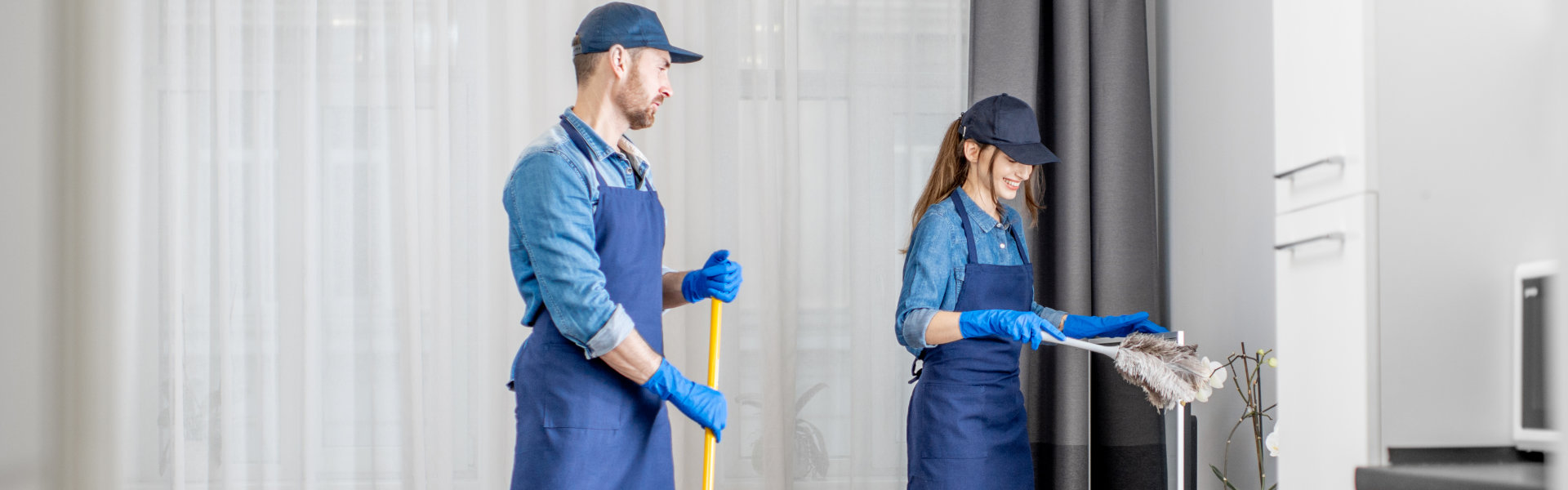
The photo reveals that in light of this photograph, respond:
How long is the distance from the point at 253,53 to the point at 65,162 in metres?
2.90

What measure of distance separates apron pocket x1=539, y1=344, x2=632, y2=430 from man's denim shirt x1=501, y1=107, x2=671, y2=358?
0.03m

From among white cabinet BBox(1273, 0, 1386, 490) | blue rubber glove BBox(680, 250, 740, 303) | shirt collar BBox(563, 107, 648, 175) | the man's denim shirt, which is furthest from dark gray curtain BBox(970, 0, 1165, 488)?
the man's denim shirt

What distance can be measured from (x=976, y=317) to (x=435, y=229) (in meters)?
1.56

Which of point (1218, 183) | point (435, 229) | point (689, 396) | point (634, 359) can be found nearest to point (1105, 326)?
point (1218, 183)

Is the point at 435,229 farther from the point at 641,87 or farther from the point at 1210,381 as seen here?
the point at 1210,381

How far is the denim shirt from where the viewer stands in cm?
202

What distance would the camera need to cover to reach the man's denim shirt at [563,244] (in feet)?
4.79

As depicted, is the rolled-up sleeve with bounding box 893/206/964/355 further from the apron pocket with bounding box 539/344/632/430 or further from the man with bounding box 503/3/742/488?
the apron pocket with bounding box 539/344/632/430

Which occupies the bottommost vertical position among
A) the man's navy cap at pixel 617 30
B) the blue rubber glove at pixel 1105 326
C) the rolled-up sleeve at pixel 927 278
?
the blue rubber glove at pixel 1105 326

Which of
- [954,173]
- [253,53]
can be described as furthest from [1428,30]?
[253,53]

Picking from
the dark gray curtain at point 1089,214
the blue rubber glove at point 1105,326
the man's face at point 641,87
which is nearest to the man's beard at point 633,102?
the man's face at point 641,87

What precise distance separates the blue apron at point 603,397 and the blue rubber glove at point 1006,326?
0.60m

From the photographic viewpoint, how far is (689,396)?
5.20 feet

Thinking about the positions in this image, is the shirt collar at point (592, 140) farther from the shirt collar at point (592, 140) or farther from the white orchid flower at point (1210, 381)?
the white orchid flower at point (1210, 381)
